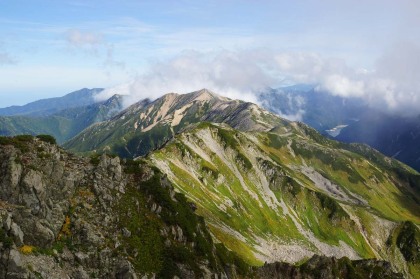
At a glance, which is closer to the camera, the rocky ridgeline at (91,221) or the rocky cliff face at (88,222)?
the rocky cliff face at (88,222)

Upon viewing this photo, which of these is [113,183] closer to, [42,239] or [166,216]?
[166,216]

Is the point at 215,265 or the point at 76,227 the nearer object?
the point at 76,227

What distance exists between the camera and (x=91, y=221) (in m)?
61.8

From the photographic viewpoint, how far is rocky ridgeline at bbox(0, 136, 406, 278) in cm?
5144

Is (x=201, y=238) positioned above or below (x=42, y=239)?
below

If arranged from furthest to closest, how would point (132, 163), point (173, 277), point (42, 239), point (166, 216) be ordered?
1. point (132, 163)
2. point (166, 216)
3. point (173, 277)
4. point (42, 239)

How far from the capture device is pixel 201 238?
79.9 m

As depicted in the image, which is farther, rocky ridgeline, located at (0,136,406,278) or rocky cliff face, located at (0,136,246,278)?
rocky ridgeline, located at (0,136,406,278)

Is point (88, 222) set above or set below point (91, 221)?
above

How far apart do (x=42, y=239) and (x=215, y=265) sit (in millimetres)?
35585

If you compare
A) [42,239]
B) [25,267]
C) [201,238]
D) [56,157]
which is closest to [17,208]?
[42,239]

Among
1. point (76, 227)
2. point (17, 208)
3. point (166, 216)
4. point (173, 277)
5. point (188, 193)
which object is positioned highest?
point (17, 208)

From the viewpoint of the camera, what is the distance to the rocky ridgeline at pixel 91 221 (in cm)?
5144

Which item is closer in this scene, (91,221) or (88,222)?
(88,222)
